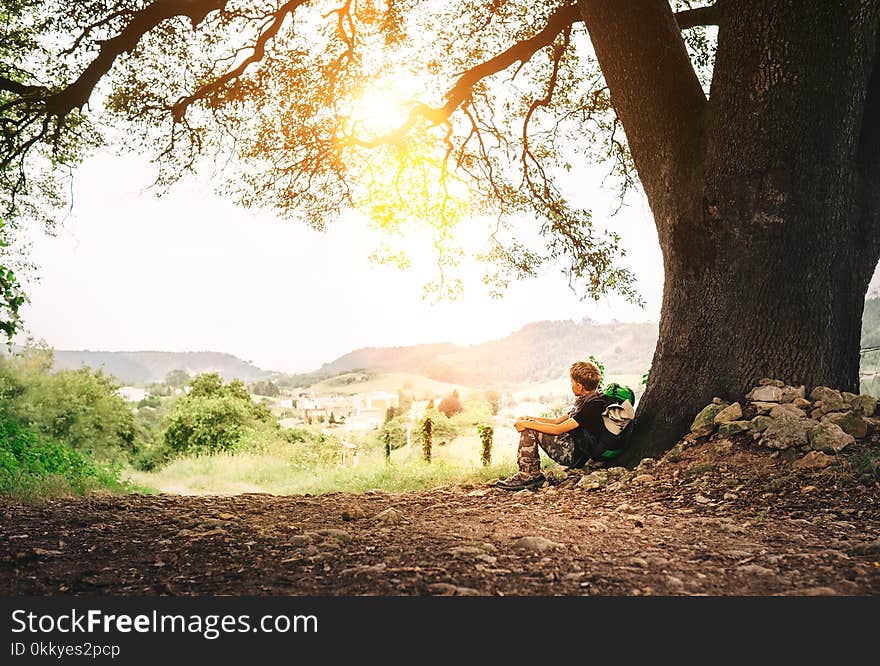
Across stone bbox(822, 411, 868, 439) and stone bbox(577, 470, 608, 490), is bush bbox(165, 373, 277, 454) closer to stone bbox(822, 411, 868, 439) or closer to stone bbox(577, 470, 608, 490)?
stone bbox(577, 470, 608, 490)

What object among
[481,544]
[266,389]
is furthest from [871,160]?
[266,389]

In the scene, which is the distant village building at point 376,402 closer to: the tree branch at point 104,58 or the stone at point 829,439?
the tree branch at point 104,58

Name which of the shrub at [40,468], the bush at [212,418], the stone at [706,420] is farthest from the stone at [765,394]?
the bush at [212,418]

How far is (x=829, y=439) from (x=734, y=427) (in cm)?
72

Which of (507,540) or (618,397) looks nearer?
(507,540)

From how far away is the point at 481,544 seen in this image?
419 cm

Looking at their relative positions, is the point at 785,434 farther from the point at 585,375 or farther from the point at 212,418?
the point at 212,418

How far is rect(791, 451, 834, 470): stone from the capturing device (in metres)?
5.63

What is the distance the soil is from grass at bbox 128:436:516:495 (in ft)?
7.00

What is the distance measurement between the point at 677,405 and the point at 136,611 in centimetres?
509

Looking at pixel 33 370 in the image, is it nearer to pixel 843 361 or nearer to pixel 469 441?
pixel 469 441

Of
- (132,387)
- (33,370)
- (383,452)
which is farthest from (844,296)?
(132,387)

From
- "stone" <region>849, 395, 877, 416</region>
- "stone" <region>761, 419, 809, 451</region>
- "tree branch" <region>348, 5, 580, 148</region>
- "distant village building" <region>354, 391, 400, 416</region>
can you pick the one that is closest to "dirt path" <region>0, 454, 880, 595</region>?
"stone" <region>761, 419, 809, 451</region>

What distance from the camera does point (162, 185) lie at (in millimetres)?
11086
